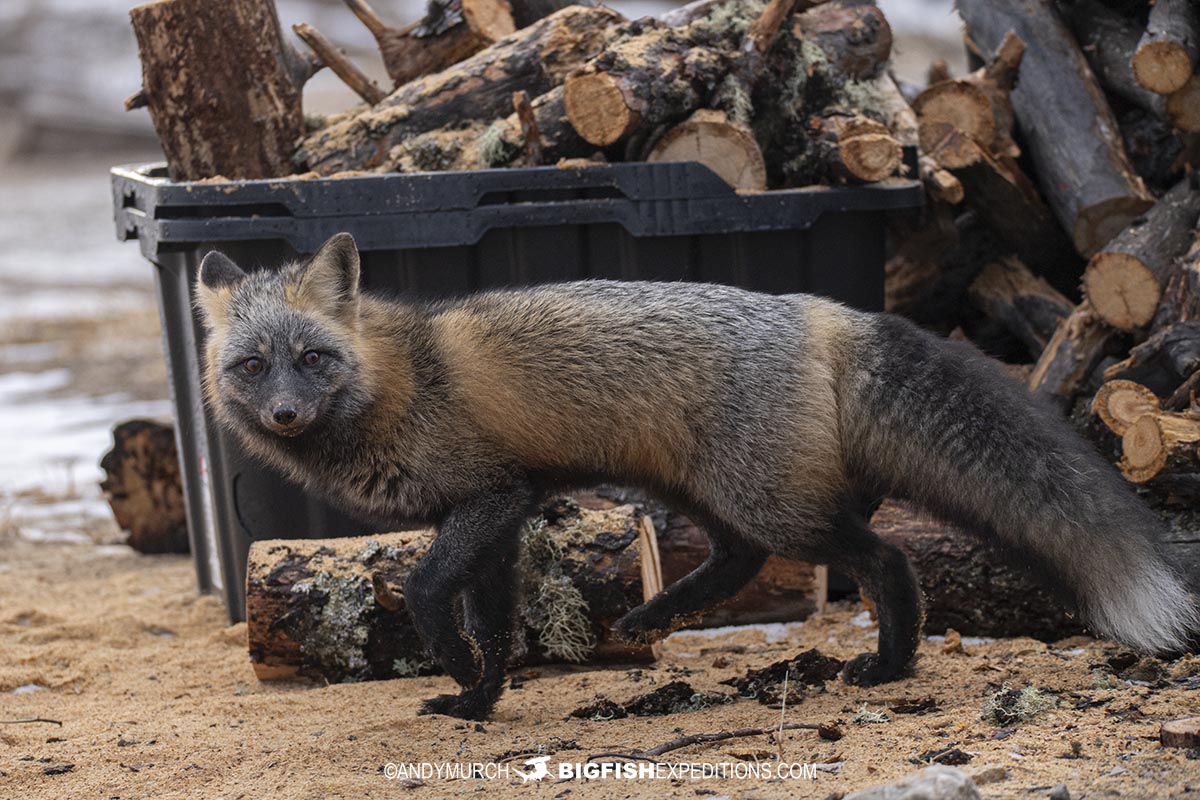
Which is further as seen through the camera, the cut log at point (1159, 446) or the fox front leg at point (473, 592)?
the cut log at point (1159, 446)

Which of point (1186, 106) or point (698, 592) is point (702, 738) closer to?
point (698, 592)


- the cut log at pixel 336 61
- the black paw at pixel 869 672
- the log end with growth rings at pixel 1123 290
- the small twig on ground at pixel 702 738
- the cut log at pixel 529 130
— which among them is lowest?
the black paw at pixel 869 672

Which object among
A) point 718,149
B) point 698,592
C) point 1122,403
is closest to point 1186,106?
point 1122,403

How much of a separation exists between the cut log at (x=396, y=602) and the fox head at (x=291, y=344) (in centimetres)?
65

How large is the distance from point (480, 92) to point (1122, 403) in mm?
3191

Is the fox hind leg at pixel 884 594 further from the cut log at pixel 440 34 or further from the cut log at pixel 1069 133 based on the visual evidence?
the cut log at pixel 440 34

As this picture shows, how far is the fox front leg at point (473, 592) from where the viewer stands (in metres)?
4.06

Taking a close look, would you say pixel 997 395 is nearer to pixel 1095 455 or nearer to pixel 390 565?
pixel 1095 455

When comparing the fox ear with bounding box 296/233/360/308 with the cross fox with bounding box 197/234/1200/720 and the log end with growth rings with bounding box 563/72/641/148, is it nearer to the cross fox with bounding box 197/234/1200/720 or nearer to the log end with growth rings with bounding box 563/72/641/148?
the cross fox with bounding box 197/234/1200/720

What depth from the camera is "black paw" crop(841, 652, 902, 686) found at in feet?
14.0

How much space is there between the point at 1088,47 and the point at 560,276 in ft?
10.5

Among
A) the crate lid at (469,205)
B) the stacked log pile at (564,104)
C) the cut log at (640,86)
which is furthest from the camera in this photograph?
the stacked log pile at (564,104)

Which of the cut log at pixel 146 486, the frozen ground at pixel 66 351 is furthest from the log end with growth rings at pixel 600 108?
the frozen ground at pixel 66 351

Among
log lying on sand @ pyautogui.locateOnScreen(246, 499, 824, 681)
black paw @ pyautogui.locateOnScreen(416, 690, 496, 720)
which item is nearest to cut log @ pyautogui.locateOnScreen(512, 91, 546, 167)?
log lying on sand @ pyautogui.locateOnScreen(246, 499, 824, 681)
